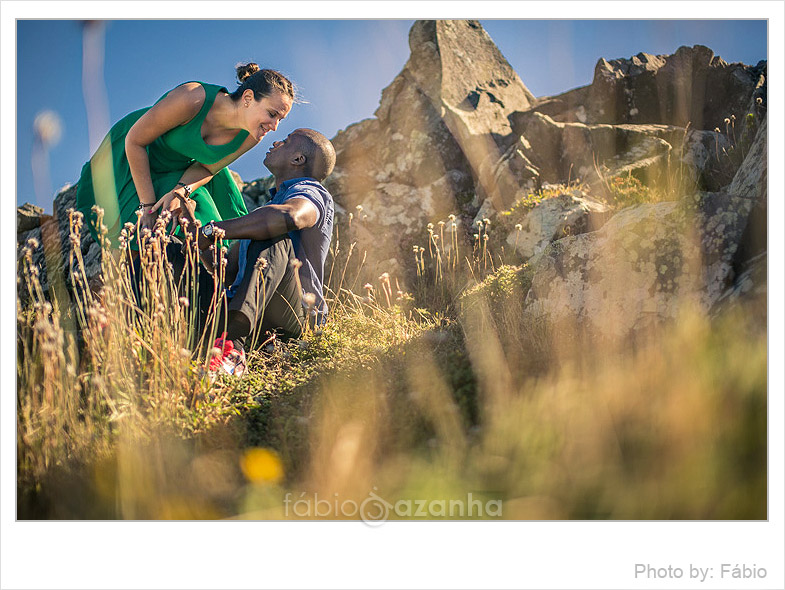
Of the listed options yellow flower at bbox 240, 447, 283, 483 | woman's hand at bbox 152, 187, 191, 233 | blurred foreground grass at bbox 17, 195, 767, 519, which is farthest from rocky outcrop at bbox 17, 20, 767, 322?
yellow flower at bbox 240, 447, 283, 483

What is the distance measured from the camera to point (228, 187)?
15.4ft

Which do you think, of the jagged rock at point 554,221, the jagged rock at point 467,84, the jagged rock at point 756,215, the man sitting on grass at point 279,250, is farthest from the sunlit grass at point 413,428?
the jagged rock at point 467,84

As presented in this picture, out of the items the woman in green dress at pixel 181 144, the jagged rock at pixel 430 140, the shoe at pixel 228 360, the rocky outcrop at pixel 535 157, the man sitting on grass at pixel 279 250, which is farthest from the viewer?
the jagged rock at pixel 430 140

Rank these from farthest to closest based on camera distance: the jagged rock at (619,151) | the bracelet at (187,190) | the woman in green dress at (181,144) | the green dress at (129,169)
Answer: the jagged rock at (619,151) → the green dress at (129,169) → the woman in green dress at (181,144) → the bracelet at (187,190)

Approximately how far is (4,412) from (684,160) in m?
5.22

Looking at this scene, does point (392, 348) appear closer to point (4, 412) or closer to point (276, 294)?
point (276, 294)

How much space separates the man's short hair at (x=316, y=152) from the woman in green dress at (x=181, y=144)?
0.24 metres

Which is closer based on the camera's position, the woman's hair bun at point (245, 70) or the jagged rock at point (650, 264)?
the jagged rock at point (650, 264)

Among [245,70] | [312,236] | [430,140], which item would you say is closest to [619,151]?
[430,140]

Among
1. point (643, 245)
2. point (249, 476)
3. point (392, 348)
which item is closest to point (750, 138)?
point (643, 245)

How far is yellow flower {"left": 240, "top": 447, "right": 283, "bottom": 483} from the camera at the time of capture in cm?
295

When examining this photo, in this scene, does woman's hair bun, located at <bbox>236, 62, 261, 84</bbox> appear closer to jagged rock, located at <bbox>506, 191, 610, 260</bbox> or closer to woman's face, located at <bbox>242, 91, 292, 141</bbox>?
woman's face, located at <bbox>242, 91, 292, 141</bbox>

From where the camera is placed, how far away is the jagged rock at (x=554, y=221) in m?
4.75

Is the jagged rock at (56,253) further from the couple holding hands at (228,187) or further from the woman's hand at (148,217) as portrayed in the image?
the woman's hand at (148,217)
